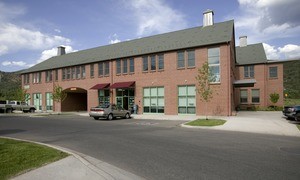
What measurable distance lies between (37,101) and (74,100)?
7.18 m

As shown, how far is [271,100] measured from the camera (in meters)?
34.6

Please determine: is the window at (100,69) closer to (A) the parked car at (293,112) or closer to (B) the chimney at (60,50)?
(B) the chimney at (60,50)

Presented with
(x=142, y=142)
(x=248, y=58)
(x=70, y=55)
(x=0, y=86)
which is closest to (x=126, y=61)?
(x=70, y=55)

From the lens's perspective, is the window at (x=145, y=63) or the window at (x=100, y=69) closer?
the window at (x=145, y=63)

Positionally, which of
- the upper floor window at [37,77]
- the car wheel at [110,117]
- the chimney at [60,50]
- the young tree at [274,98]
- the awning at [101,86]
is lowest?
the car wheel at [110,117]

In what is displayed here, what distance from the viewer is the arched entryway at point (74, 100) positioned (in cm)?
3904

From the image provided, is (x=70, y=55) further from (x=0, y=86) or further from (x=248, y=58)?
(x=0, y=86)

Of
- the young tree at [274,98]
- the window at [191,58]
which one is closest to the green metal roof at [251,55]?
the young tree at [274,98]

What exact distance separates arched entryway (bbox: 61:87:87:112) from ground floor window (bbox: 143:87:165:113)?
13.0 meters

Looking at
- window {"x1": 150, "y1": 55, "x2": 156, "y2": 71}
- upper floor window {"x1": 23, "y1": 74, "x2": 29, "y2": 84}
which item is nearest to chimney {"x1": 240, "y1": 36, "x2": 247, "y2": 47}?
window {"x1": 150, "y1": 55, "x2": 156, "y2": 71}

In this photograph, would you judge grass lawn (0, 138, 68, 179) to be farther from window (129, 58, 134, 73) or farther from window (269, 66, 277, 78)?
window (269, 66, 277, 78)

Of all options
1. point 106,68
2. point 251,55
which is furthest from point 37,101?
point 251,55

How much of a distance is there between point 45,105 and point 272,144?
38.7 metres

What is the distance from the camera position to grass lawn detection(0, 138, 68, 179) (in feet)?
18.2
